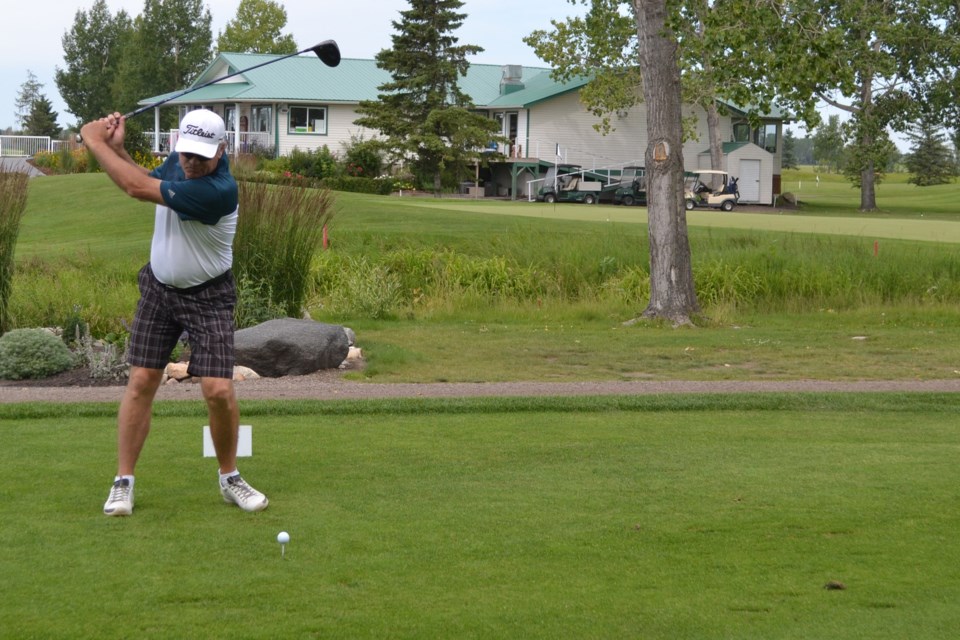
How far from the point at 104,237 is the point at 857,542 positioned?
26.3 metres

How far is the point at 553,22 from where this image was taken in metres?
46.9

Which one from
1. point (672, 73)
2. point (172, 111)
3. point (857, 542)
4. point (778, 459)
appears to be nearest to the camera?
point (857, 542)

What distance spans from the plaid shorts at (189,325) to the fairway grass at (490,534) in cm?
72

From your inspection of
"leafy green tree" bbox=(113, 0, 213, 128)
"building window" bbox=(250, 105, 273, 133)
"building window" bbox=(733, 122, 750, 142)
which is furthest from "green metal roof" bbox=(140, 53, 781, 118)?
"leafy green tree" bbox=(113, 0, 213, 128)

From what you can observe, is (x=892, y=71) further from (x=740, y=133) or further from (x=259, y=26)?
(x=259, y=26)

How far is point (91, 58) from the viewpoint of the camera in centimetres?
9894

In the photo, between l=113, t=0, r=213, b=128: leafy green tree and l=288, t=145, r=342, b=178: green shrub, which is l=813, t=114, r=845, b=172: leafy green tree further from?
l=288, t=145, r=342, b=178: green shrub

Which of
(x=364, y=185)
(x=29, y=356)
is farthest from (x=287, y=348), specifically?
(x=364, y=185)

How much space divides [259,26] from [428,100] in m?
43.9

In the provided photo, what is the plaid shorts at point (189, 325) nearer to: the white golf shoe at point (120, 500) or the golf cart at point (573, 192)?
the white golf shoe at point (120, 500)

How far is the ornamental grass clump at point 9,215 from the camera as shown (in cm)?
1266

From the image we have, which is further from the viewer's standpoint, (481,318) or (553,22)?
(553,22)

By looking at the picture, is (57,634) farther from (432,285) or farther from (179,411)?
(432,285)

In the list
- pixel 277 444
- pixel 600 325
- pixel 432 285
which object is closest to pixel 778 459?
pixel 277 444
